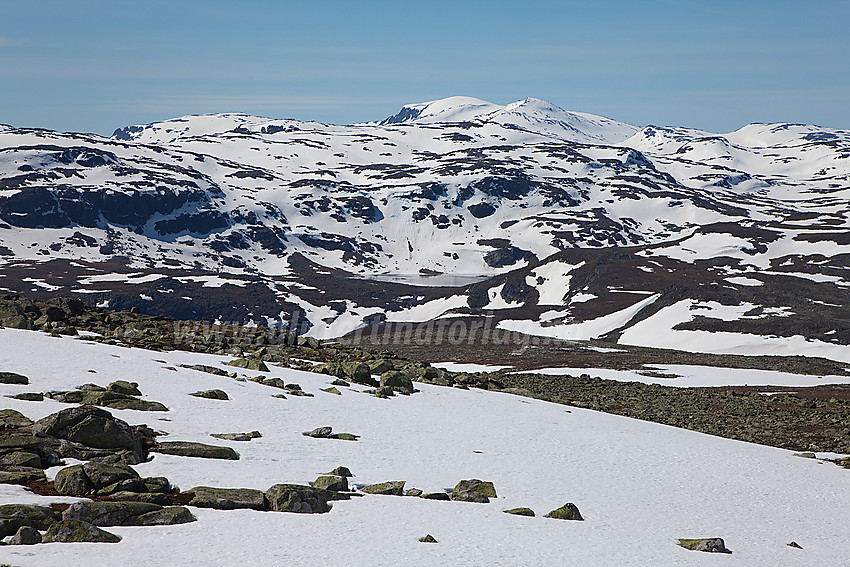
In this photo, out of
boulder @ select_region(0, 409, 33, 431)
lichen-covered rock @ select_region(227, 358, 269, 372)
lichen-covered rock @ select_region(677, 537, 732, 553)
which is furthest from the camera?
lichen-covered rock @ select_region(227, 358, 269, 372)

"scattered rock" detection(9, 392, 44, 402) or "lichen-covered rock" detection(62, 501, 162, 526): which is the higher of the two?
"lichen-covered rock" detection(62, 501, 162, 526)

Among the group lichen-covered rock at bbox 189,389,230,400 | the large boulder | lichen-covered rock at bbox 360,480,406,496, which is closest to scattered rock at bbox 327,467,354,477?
lichen-covered rock at bbox 360,480,406,496

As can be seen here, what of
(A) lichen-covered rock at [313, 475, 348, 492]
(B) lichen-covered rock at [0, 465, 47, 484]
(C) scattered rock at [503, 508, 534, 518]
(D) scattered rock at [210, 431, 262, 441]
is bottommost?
(C) scattered rock at [503, 508, 534, 518]

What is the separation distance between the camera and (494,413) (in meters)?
32.6

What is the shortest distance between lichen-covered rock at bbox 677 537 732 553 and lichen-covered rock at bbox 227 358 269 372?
23453 mm

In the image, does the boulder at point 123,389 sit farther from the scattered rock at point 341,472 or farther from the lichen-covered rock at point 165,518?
the lichen-covered rock at point 165,518

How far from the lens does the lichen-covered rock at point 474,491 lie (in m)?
17.8

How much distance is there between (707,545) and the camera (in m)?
16.2

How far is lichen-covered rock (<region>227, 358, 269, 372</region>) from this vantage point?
34.6 m

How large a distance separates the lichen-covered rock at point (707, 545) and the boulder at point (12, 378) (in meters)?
21.0

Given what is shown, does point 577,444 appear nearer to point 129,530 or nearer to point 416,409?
point 416,409

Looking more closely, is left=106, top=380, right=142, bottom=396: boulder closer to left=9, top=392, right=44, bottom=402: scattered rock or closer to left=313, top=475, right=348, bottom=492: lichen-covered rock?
left=9, top=392, right=44, bottom=402: scattered rock

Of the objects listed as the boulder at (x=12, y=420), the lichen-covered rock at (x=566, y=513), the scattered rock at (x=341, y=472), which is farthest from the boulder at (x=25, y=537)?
the lichen-covered rock at (x=566, y=513)

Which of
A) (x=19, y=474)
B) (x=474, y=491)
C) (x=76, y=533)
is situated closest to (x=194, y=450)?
(x=19, y=474)
